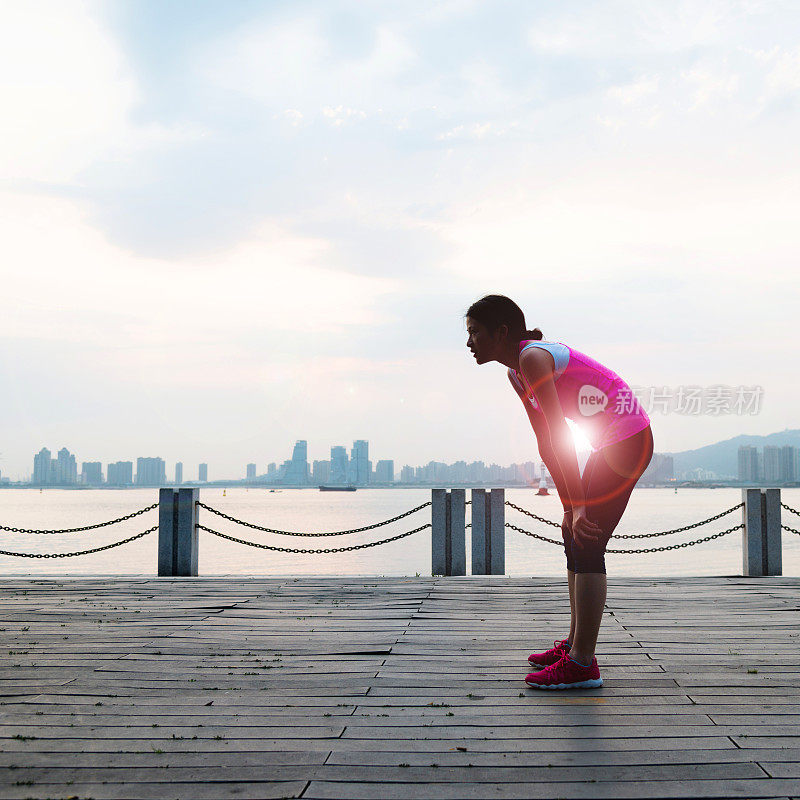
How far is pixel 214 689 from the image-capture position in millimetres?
3742

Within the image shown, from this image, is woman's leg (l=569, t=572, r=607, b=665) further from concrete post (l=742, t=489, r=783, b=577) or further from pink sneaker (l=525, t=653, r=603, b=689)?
concrete post (l=742, t=489, r=783, b=577)

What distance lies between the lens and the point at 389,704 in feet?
11.3

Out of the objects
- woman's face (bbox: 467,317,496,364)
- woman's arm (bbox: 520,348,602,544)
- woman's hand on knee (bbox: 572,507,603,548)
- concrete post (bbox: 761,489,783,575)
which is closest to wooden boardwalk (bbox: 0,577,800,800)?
woman's hand on knee (bbox: 572,507,603,548)

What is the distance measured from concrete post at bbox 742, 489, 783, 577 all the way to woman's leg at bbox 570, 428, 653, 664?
238 inches

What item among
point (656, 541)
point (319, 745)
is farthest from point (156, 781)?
point (656, 541)

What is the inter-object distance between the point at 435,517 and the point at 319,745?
20.7 ft

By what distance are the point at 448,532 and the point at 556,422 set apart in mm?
5591

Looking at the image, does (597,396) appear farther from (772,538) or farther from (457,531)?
(772,538)

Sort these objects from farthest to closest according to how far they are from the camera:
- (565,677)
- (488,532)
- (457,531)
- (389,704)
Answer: (488,532)
(457,531)
(565,677)
(389,704)

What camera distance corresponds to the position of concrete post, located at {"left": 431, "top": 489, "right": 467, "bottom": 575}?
29.2ft

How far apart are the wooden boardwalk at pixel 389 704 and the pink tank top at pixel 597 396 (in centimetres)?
122

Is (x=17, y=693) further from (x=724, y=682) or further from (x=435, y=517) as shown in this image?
(x=435, y=517)

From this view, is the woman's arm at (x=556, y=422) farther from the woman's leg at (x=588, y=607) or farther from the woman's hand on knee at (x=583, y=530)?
the woman's leg at (x=588, y=607)

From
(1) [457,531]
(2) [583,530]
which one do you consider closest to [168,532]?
(1) [457,531]
